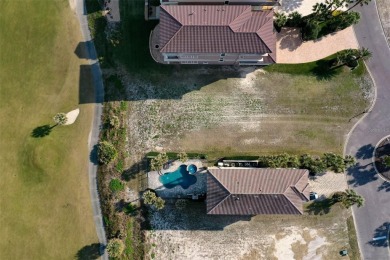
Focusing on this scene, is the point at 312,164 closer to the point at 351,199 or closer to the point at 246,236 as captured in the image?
the point at 351,199

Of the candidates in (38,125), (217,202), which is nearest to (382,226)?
(217,202)

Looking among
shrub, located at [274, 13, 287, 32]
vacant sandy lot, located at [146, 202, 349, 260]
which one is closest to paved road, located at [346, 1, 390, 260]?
vacant sandy lot, located at [146, 202, 349, 260]

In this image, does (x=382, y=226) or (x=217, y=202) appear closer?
(x=217, y=202)

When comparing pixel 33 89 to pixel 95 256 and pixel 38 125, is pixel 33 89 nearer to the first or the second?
pixel 38 125

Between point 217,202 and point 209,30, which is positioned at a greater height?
point 209,30

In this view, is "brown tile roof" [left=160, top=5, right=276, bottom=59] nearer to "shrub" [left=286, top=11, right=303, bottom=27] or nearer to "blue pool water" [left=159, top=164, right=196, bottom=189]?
"shrub" [left=286, top=11, right=303, bottom=27]

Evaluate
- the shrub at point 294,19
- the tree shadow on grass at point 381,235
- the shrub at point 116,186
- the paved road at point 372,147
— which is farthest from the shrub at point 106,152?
the tree shadow on grass at point 381,235

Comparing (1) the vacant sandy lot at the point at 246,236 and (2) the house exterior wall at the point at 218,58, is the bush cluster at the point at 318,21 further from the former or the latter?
(1) the vacant sandy lot at the point at 246,236
